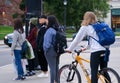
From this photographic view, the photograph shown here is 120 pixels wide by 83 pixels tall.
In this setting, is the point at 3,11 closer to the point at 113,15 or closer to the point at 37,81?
the point at 37,81

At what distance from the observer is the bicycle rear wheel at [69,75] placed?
9.83 metres

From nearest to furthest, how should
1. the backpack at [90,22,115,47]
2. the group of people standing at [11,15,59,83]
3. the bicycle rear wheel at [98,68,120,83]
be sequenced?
the backpack at [90,22,115,47] → the bicycle rear wheel at [98,68,120,83] → the group of people standing at [11,15,59,83]

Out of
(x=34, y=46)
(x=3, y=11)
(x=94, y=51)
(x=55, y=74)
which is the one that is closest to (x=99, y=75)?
(x=94, y=51)

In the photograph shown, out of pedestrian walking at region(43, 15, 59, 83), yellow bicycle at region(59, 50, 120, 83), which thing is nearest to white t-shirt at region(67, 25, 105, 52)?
yellow bicycle at region(59, 50, 120, 83)

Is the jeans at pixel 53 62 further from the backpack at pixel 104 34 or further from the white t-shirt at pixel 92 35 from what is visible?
the backpack at pixel 104 34

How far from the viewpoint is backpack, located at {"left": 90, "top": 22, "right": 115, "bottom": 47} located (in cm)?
905

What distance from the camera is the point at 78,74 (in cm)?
981

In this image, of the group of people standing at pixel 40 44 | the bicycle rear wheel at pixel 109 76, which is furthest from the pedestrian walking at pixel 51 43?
the bicycle rear wheel at pixel 109 76

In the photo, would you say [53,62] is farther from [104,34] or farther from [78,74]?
[104,34]

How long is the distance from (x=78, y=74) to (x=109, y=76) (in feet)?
2.80

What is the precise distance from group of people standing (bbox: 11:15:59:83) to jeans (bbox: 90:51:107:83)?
1242 mm

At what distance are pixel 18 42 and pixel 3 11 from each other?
36.0 m

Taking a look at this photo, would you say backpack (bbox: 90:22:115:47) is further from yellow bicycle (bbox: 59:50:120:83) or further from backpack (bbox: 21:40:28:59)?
backpack (bbox: 21:40:28:59)

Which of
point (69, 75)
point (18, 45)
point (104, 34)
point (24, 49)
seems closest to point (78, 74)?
point (69, 75)
